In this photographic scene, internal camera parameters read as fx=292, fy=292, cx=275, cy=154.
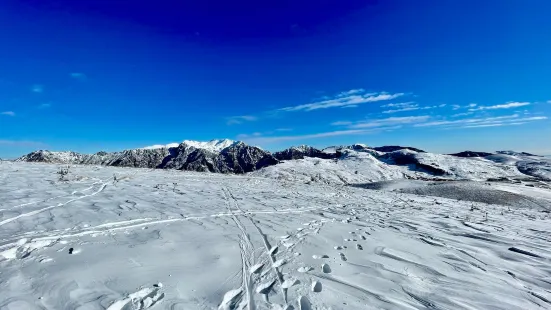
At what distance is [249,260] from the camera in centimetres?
620

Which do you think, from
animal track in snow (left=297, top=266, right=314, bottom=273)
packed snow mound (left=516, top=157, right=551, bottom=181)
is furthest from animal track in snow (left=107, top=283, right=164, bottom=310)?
packed snow mound (left=516, top=157, right=551, bottom=181)

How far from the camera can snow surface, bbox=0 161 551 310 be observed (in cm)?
457

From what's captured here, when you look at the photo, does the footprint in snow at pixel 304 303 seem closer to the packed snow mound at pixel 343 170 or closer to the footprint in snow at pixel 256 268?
the footprint in snow at pixel 256 268

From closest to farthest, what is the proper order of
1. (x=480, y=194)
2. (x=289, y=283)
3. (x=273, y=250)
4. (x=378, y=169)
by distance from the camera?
(x=289, y=283) < (x=273, y=250) < (x=480, y=194) < (x=378, y=169)

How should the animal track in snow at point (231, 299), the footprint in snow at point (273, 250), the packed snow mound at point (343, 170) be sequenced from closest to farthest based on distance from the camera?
the animal track in snow at point (231, 299) → the footprint in snow at point (273, 250) → the packed snow mound at point (343, 170)

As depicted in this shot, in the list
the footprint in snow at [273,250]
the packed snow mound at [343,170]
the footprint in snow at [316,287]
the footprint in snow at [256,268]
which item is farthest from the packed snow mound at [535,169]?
the footprint in snow at [256,268]

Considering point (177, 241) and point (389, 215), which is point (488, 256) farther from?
point (177, 241)

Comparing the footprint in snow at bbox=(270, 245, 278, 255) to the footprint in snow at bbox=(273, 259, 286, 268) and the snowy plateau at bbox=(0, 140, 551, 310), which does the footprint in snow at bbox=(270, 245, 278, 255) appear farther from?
the footprint in snow at bbox=(273, 259, 286, 268)

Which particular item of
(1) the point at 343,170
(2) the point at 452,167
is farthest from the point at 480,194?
(2) the point at 452,167

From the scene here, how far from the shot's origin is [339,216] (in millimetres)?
12039

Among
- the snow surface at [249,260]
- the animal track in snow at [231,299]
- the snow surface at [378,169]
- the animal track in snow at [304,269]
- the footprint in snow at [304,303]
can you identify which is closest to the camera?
the animal track in snow at [231,299]

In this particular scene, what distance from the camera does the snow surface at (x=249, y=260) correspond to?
15.0ft

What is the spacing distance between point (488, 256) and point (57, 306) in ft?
29.8

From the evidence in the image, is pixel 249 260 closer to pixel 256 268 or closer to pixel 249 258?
pixel 249 258
